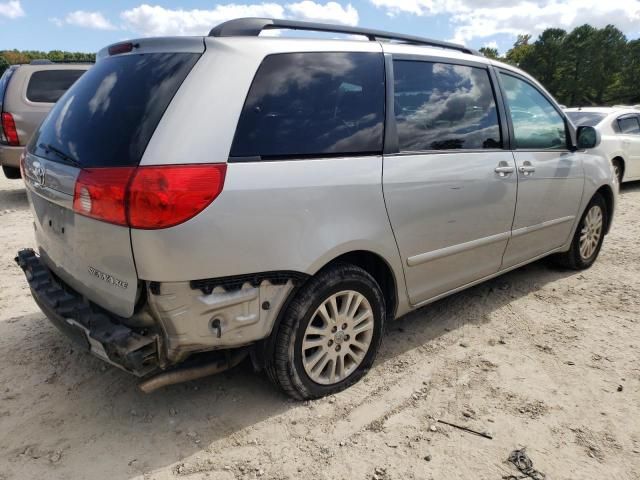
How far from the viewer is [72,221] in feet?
7.62

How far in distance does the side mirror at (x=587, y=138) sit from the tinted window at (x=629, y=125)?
19.2 feet

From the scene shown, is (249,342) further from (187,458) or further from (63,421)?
(63,421)

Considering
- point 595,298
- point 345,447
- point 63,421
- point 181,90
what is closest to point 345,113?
point 181,90

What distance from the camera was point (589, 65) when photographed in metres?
47.7

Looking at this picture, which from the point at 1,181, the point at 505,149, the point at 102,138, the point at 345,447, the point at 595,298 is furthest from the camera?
the point at 1,181

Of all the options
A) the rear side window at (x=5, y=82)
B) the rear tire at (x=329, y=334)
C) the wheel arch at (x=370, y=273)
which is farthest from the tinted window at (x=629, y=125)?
the rear side window at (x=5, y=82)

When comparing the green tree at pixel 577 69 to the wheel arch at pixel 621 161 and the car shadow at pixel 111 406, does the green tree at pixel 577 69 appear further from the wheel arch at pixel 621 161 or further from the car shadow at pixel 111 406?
the car shadow at pixel 111 406

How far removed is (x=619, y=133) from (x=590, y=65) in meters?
45.8

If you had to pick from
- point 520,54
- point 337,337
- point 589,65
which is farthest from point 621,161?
point 520,54

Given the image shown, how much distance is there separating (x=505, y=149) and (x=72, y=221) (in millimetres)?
2739

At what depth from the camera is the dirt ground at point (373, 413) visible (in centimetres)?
226

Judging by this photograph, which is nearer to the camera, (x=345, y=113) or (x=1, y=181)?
(x=345, y=113)

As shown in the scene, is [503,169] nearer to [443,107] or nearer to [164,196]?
[443,107]

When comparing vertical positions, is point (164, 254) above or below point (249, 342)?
above
